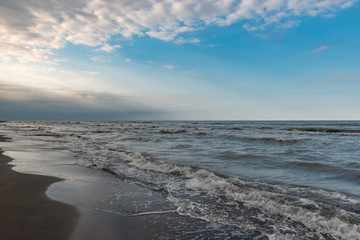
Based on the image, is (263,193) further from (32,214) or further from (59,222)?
(32,214)

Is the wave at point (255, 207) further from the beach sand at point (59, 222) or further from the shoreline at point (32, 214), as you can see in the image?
the shoreline at point (32, 214)

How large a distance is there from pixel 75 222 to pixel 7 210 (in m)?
1.38

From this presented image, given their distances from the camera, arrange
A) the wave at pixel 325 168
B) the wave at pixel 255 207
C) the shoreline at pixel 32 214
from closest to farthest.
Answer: the shoreline at pixel 32 214
the wave at pixel 255 207
the wave at pixel 325 168

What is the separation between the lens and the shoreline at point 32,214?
11.1ft

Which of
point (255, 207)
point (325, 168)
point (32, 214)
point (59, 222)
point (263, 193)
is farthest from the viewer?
point (325, 168)

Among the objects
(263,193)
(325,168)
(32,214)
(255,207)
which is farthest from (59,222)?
(325,168)

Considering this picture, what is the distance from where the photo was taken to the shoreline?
133 inches

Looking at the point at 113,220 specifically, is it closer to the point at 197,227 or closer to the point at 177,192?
the point at 197,227

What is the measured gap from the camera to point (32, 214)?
4.08 meters

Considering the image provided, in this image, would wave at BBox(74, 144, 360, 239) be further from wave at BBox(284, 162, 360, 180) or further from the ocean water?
wave at BBox(284, 162, 360, 180)

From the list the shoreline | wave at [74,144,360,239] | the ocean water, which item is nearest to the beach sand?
the shoreline

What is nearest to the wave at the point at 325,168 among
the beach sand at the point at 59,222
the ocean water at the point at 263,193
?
the ocean water at the point at 263,193

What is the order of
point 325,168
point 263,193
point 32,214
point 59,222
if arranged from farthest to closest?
1. point 325,168
2. point 263,193
3. point 32,214
4. point 59,222

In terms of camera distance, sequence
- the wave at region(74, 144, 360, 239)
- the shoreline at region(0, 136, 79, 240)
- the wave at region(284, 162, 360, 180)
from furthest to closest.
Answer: the wave at region(284, 162, 360, 180)
the wave at region(74, 144, 360, 239)
the shoreline at region(0, 136, 79, 240)
